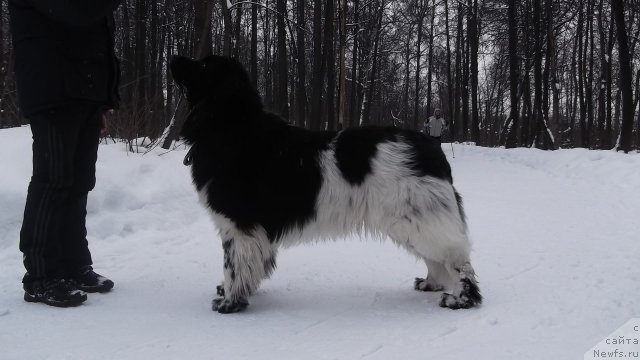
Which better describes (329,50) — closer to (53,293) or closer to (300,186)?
(300,186)

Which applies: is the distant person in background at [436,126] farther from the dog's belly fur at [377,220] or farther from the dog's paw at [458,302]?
the dog's paw at [458,302]

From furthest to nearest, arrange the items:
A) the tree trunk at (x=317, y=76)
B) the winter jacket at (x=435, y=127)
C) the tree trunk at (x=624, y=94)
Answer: the winter jacket at (x=435, y=127)
the tree trunk at (x=317, y=76)
the tree trunk at (x=624, y=94)

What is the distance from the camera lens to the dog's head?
335cm

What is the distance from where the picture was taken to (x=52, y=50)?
122 inches

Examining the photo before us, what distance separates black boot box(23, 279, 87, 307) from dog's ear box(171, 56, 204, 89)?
5.03 feet

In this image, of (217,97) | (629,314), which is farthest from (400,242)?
(217,97)

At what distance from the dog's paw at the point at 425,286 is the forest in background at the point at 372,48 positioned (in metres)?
6.45

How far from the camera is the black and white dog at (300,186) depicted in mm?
3117

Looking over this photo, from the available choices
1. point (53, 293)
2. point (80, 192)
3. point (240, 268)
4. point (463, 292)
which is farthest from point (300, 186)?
point (53, 293)

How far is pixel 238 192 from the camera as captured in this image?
3203 millimetres

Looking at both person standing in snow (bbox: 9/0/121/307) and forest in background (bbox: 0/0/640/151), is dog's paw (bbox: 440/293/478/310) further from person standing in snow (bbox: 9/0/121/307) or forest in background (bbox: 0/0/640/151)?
forest in background (bbox: 0/0/640/151)

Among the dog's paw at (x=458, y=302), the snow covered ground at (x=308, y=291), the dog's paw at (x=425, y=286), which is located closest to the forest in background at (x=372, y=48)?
the snow covered ground at (x=308, y=291)

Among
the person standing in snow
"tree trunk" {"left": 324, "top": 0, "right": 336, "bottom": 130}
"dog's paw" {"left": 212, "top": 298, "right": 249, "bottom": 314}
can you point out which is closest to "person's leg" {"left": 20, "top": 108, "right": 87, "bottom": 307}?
the person standing in snow

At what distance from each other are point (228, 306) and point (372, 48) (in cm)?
3192
